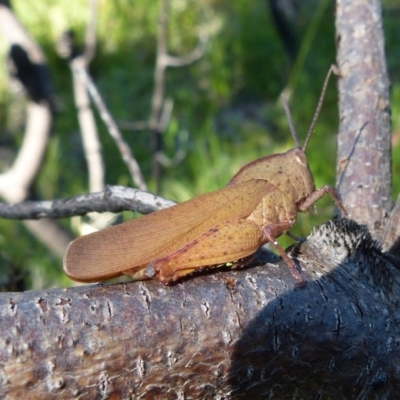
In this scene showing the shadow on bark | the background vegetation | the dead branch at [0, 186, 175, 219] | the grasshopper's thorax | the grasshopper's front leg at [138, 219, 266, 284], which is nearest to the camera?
the shadow on bark

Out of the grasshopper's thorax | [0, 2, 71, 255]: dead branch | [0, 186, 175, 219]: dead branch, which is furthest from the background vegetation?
[0, 186, 175, 219]: dead branch

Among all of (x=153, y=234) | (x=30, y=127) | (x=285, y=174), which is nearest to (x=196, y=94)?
(x=30, y=127)

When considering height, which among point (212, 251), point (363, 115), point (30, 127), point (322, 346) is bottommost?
point (322, 346)

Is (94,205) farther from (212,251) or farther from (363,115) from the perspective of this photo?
(363,115)

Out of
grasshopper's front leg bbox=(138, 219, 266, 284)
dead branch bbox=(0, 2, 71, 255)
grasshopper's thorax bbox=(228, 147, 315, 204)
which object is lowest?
grasshopper's front leg bbox=(138, 219, 266, 284)

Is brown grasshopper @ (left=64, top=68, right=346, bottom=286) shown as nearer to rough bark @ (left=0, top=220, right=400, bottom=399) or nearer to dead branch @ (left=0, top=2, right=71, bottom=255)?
rough bark @ (left=0, top=220, right=400, bottom=399)

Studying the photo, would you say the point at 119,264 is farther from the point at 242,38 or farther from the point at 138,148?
the point at 242,38

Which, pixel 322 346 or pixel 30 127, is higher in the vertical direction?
pixel 30 127
